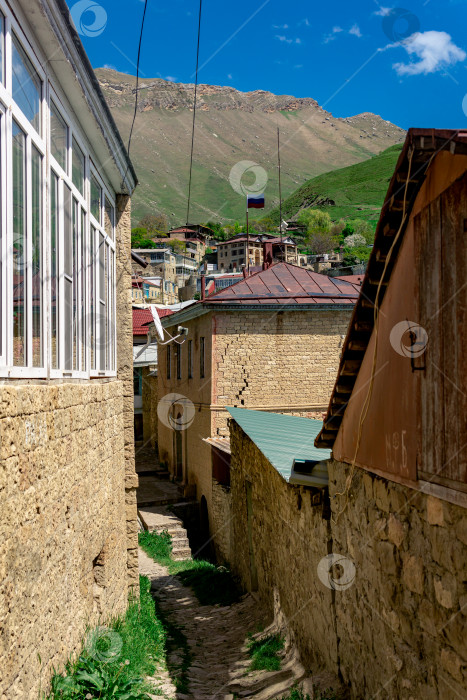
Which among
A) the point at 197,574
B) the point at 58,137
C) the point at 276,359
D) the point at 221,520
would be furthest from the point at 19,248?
the point at 276,359

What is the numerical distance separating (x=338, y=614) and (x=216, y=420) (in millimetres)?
13193

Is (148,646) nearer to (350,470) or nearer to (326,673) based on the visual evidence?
(326,673)

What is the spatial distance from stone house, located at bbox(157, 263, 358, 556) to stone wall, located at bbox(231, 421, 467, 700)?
34.8ft

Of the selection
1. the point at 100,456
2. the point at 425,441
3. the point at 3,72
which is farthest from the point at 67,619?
the point at 3,72

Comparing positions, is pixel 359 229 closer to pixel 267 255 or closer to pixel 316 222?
pixel 316 222

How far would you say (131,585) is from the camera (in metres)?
9.78

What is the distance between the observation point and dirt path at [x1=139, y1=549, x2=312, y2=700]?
715 cm

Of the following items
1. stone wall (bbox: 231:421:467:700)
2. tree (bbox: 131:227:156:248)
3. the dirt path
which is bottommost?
the dirt path

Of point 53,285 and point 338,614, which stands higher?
point 53,285

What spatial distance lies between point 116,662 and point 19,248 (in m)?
4.37

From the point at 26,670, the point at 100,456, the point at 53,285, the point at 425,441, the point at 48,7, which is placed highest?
the point at 48,7

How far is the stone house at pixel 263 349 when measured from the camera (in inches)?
754

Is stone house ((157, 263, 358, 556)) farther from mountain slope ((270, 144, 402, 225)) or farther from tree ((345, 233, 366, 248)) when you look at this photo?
mountain slope ((270, 144, 402, 225))

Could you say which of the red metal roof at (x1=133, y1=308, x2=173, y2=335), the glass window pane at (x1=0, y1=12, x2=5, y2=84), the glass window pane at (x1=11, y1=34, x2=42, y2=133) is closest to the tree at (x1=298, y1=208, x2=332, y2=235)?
the red metal roof at (x1=133, y1=308, x2=173, y2=335)
